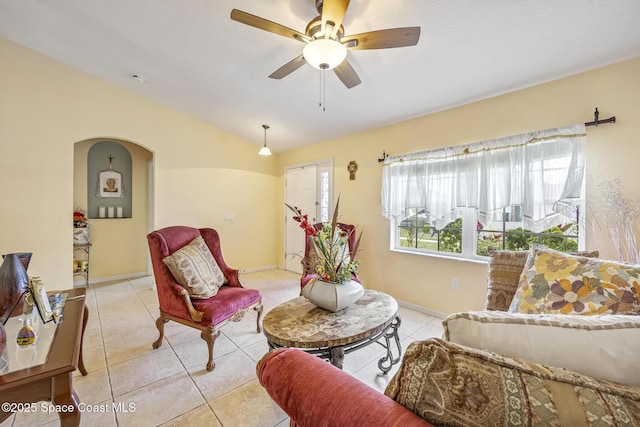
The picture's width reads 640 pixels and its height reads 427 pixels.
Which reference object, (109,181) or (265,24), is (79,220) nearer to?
(109,181)

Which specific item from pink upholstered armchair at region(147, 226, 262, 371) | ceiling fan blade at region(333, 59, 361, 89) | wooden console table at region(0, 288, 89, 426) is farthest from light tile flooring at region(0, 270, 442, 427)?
ceiling fan blade at region(333, 59, 361, 89)

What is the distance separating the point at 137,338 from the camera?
96.0 inches

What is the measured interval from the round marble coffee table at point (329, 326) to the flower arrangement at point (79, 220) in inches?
155

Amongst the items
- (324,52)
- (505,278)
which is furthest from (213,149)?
(505,278)

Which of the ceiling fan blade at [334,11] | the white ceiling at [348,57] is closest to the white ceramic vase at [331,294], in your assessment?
the ceiling fan blade at [334,11]

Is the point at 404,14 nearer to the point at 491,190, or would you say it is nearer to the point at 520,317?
the point at 491,190

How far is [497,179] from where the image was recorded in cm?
251

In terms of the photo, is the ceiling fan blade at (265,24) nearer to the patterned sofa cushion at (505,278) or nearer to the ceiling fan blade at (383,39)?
the ceiling fan blade at (383,39)

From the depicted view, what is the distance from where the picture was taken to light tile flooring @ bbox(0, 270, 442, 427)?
5.01 feet

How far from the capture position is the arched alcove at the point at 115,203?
408cm

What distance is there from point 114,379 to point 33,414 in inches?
15.3

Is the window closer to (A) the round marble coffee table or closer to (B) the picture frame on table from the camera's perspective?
(A) the round marble coffee table

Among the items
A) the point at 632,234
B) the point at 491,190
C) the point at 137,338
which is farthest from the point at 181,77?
the point at 632,234

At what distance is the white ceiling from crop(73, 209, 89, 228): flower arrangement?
2036mm
